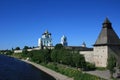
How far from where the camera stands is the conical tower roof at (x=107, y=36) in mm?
59312

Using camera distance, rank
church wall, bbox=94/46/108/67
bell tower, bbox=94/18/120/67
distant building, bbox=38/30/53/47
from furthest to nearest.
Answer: distant building, bbox=38/30/53/47
bell tower, bbox=94/18/120/67
church wall, bbox=94/46/108/67

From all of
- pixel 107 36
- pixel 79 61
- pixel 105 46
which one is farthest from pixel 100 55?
pixel 79 61

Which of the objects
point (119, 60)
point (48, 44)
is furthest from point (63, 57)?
point (48, 44)

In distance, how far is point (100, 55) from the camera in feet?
197

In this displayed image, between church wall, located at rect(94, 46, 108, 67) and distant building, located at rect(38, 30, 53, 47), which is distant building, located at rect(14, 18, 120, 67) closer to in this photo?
church wall, located at rect(94, 46, 108, 67)

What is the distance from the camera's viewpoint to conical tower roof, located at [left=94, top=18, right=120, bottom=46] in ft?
195

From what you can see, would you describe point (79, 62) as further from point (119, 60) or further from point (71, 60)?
point (119, 60)

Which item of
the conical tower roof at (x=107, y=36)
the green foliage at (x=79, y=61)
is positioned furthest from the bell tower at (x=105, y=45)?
the green foliage at (x=79, y=61)

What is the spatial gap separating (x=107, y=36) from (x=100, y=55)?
4.51 metres

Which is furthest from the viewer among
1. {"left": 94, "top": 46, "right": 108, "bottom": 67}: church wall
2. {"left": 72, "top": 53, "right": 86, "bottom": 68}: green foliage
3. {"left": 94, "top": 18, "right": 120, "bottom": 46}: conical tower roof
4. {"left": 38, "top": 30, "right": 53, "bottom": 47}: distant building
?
{"left": 38, "top": 30, "right": 53, "bottom": 47}: distant building

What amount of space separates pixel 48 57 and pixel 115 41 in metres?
30.4

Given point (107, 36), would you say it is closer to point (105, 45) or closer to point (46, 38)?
point (105, 45)

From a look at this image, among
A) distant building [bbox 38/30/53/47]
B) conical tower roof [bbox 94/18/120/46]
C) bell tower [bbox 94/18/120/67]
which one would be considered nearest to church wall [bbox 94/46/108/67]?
bell tower [bbox 94/18/120/67]

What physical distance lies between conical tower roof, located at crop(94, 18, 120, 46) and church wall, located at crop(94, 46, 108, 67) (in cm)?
110
